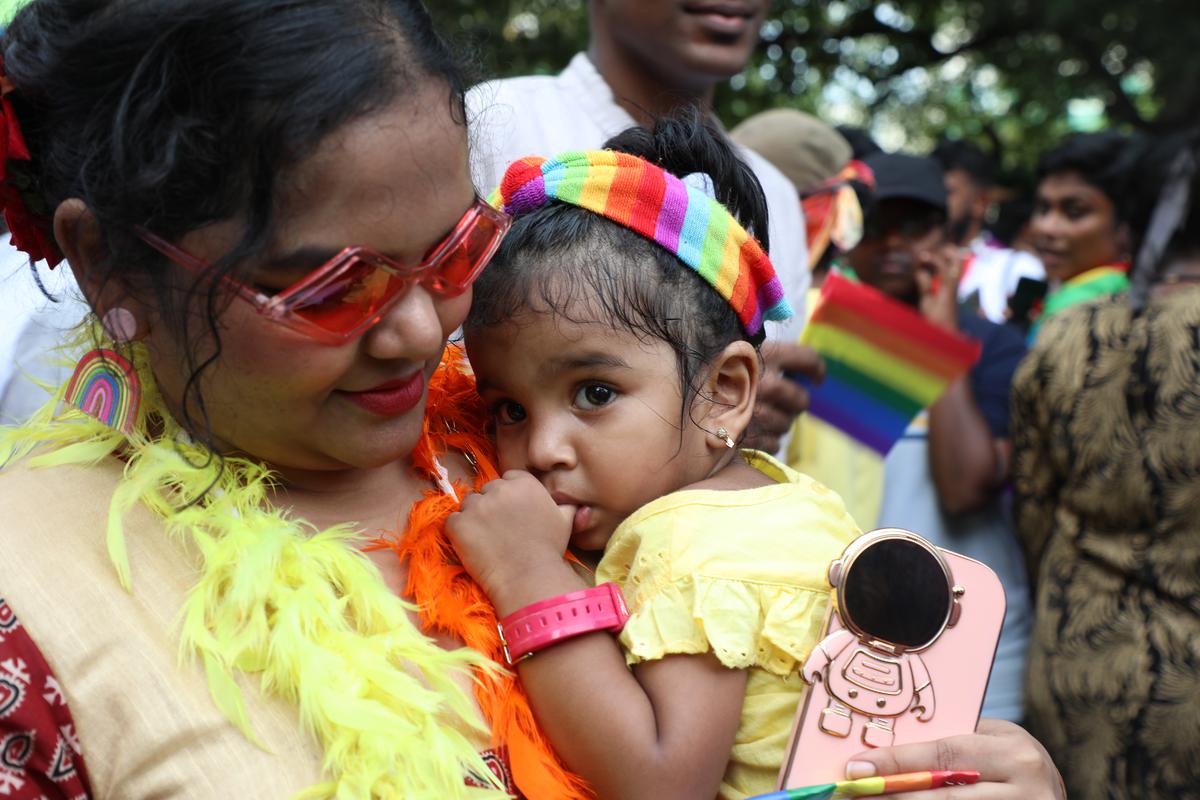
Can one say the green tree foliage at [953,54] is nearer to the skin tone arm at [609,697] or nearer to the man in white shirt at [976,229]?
the man in white shirt at [976,229]

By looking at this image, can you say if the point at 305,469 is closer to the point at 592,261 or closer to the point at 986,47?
the point at 592,261

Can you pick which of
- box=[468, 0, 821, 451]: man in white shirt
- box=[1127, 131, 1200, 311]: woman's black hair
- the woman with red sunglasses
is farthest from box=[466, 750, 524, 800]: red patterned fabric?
box=[1127, 131, 1200, 311]: woman's black hair

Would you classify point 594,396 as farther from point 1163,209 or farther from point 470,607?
point 1163,209

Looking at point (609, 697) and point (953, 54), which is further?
point (953, 54)

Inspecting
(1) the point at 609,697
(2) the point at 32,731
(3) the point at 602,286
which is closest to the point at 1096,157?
(3) the point at 602,286

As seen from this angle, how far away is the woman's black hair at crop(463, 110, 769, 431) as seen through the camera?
195cm

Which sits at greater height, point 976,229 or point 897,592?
point 897,592

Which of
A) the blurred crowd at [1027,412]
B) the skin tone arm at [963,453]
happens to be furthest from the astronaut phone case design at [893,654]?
the skin tone arm at [963,453]

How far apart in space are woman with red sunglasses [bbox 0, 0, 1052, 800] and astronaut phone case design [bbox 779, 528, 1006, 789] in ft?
0.23

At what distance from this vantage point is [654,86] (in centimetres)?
325

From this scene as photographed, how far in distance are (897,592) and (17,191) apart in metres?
1.40

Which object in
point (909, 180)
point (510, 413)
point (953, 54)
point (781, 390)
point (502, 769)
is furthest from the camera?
point (953, 54)

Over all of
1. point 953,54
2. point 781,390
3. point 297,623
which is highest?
point 297,623

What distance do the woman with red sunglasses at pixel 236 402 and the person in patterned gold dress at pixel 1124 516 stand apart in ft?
7.30
